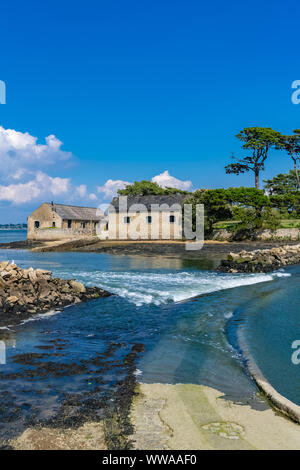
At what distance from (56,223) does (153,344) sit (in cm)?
5091

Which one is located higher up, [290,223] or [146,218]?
[146,218]

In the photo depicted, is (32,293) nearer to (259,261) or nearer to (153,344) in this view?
(153,344)

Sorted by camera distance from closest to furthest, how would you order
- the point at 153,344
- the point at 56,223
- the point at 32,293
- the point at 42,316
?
the point at 153,344 → the point at 42,316 → the point at 32,293 → the point at 56,223

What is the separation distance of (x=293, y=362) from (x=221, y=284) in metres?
9.67

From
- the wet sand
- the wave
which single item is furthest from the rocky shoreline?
the wet sand

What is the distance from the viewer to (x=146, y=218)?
168ft

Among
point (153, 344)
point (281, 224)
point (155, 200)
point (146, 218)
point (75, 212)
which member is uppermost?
point (155, 200)

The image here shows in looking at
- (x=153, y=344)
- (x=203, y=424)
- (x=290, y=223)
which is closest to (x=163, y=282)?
(x=153, y=344)

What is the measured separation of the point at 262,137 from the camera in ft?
157

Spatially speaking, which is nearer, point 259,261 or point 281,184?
point 259,261

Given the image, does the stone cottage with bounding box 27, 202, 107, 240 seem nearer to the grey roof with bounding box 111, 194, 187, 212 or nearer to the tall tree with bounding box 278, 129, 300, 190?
the grey roof with bounding box 111, 194, 187, 212

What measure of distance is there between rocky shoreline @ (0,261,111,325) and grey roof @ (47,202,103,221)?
44472 mm

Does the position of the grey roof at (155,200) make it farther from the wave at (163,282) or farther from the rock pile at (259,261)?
the wave at (163,282)

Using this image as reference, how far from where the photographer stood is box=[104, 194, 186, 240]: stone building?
162 ft
